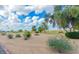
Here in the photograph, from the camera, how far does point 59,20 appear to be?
4.09 feet

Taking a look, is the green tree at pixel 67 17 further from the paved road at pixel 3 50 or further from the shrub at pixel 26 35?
the paved road at pixel 3 50

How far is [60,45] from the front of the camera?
1.23 m

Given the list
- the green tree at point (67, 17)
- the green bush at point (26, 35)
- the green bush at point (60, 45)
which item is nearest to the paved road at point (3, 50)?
the green bush at point (26, 35)

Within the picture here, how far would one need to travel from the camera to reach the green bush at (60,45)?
4.03 feet

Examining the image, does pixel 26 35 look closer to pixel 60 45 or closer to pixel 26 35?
pixel 26 35

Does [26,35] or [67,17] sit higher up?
[67,17]

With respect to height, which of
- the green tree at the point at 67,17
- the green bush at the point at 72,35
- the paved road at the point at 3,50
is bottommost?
the paved road at the point at 3,50

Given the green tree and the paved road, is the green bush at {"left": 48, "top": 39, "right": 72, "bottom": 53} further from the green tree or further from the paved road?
the paved road

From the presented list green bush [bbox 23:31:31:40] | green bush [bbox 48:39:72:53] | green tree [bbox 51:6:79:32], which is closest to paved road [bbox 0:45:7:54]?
green bush [bbox 23:31:31:40]

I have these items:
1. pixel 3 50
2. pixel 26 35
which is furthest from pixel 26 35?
pixel 3 50
